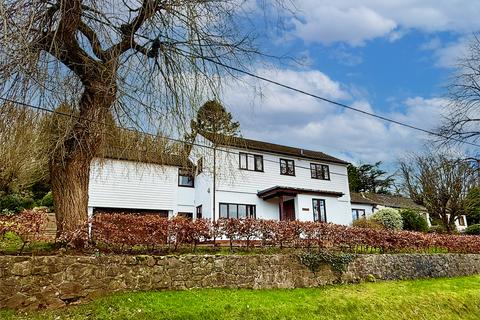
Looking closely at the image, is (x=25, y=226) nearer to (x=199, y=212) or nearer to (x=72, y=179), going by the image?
(x=72, y=179)

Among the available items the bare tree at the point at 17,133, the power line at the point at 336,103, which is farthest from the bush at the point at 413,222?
the bare tree at the point at 17,133

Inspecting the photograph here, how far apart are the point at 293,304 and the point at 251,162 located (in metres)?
14.4


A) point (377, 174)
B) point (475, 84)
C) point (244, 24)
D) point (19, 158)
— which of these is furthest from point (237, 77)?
point (377, 174)

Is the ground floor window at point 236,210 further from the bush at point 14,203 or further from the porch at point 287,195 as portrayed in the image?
the bush at point 14,203

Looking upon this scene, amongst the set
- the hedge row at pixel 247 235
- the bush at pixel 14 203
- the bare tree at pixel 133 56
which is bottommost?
the hedge row at pixel 247 235

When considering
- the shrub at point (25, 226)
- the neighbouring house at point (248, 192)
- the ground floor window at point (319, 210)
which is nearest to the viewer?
the shrub at point (25, 226)

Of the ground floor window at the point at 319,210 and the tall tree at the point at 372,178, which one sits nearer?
the ground floor window at the point at 319,210

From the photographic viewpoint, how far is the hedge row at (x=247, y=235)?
946 cm

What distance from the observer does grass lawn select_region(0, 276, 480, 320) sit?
23.9ft

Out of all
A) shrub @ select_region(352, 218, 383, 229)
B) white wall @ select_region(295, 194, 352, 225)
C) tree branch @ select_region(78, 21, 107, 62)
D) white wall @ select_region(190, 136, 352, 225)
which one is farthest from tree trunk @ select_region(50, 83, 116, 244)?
shrub @ select_region(352, 218, 383, 229)

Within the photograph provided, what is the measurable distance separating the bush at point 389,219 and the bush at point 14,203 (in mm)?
22632

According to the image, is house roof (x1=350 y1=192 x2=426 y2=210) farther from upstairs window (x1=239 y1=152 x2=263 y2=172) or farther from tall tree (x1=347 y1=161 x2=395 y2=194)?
upstairs window (x1=239 y1=152 x2=263 y2=172)

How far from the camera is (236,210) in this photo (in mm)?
21562

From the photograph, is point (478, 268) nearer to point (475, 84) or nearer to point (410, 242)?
point (410, 242)
